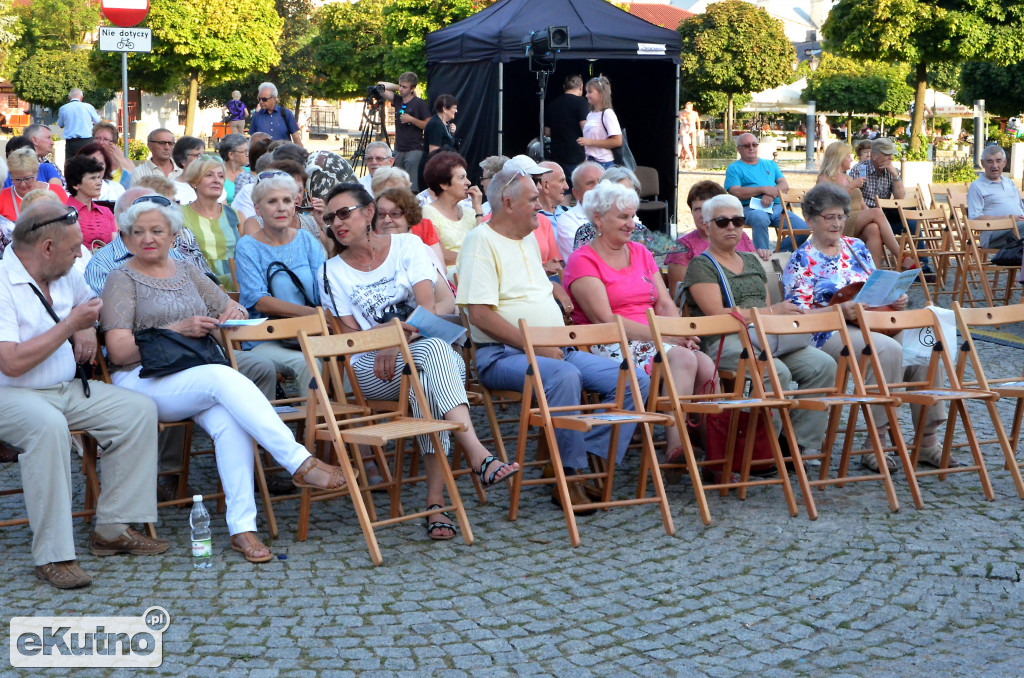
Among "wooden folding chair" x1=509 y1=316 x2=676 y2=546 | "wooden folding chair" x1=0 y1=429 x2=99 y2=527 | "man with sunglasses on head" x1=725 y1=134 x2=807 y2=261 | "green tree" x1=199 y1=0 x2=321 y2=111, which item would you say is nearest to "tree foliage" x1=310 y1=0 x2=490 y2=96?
"green tree" x1=199 y1=0 x2=321 y2=111

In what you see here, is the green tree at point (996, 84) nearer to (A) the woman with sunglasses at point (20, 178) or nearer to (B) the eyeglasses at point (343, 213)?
(A) the woman with sunglasses at point (20, 178)

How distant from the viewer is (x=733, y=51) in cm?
4044

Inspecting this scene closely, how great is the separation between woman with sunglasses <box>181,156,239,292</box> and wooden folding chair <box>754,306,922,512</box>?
3.23m

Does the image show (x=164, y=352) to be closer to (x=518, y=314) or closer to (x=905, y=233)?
(x=518, y=314)

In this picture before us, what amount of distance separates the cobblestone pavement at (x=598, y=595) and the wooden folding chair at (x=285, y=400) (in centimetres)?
13

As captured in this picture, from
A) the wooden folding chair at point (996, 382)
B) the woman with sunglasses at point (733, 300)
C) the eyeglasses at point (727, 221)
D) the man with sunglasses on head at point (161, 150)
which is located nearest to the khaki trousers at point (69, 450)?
the woman with sunglasses at point (733, 300)

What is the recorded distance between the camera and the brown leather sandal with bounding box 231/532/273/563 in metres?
4.95

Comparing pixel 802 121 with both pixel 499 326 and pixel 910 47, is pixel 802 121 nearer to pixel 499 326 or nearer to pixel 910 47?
pixel 910 47

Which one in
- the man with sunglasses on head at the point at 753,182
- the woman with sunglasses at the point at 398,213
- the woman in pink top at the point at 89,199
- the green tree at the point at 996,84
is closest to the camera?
the woman with sunglasses at the point at 398,213

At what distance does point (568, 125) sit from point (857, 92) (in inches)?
1330

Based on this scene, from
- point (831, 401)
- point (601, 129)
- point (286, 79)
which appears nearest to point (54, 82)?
point (286, 79)

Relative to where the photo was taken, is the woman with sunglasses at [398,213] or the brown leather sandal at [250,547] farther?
the woman with sunglasses at [398,213]

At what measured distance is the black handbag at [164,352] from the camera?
515cm

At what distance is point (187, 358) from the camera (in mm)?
5191
